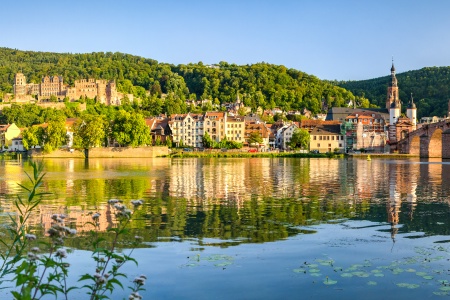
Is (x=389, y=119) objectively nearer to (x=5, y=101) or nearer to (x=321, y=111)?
(x=321, y=111)

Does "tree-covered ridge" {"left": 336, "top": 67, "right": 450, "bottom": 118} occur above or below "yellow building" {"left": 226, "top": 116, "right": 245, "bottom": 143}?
above

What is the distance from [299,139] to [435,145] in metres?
26.3

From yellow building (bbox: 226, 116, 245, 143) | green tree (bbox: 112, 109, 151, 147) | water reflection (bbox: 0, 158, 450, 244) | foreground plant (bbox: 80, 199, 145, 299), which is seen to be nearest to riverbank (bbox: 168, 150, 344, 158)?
green tree (bbox: 112, 109, 151, 147)

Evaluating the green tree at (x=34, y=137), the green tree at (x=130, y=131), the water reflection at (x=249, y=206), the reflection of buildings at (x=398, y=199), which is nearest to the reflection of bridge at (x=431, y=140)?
the green tree at (x=130, y=131)

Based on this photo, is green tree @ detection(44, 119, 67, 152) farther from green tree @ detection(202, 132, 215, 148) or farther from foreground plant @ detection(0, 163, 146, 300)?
foreground plant @ detection(0, 163, 146, 300)

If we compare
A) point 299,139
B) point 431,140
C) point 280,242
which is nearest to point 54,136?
point 299,139

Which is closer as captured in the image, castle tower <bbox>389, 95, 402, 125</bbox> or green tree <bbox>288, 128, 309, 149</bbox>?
green tree <bbox>288, 128, 309, 149</bbox>

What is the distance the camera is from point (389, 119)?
138000mm

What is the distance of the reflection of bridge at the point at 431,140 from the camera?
99.7m

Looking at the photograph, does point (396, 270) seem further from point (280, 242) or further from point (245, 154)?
point (245, 154)

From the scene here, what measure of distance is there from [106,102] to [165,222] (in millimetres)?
172178

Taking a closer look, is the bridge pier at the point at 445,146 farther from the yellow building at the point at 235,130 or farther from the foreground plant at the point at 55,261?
the foreground plant at the point at 55,261

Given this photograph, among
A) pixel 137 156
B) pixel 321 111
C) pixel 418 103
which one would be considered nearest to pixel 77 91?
pixel 321 111

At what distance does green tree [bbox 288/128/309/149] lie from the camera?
388 ft
